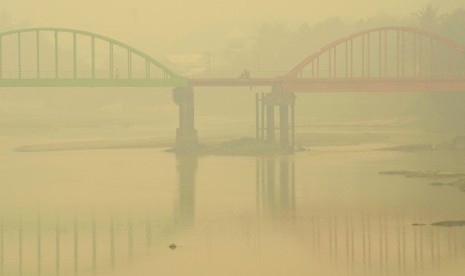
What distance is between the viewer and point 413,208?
70062mm

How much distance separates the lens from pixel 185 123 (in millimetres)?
114875

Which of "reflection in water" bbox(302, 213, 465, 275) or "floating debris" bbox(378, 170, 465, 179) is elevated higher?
"floating debris" bbox(378, 170, 465, 179)

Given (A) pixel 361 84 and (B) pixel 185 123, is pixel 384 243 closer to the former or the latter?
(B) pixel 185 123

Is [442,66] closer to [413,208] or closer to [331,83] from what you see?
[331,83]

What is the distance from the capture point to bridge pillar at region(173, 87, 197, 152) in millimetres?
112938

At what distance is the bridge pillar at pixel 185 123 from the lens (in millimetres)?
112938

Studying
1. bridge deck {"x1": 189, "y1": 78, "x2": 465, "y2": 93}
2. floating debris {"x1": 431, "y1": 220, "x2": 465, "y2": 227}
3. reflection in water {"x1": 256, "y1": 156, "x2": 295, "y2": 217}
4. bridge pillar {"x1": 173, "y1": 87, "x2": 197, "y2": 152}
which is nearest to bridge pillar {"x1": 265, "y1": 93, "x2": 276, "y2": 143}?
bridge deck {"x1": 189, "y1": 78, "x2": 465, "y2": 93}

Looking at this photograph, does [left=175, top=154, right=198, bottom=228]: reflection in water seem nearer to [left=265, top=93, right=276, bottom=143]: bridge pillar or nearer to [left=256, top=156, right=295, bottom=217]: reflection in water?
[left=256, top=156, right=295, bottom=217]: reflection in water

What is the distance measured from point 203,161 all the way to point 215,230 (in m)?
40.1

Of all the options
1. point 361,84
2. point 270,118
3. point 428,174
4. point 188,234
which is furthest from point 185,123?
point 188,234

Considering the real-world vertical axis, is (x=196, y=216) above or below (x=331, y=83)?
below

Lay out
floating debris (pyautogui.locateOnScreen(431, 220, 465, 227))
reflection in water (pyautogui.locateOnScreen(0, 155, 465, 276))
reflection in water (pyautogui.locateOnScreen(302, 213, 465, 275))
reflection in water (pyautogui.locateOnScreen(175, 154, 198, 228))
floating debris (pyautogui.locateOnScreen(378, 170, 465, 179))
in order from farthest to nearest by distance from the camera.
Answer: floating debris (pyautogui.locateOnScreen(378, 170, 465, 179)) → reflection in water (pyautogui.locateOnScreen(175, 154, 198, 228)) → floating debris (pyautogui.locateOnScreen(431, 220, 465, 227)) → reflection in water (pyautogui.locateOnScreen(0, 155, 465, 276)) → reflection in water (pyautogui.locateOnScreen(302, 213, 465, 275))

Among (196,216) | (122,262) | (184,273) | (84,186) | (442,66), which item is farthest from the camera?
(442,66)

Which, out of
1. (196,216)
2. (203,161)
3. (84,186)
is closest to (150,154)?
(203,161)
